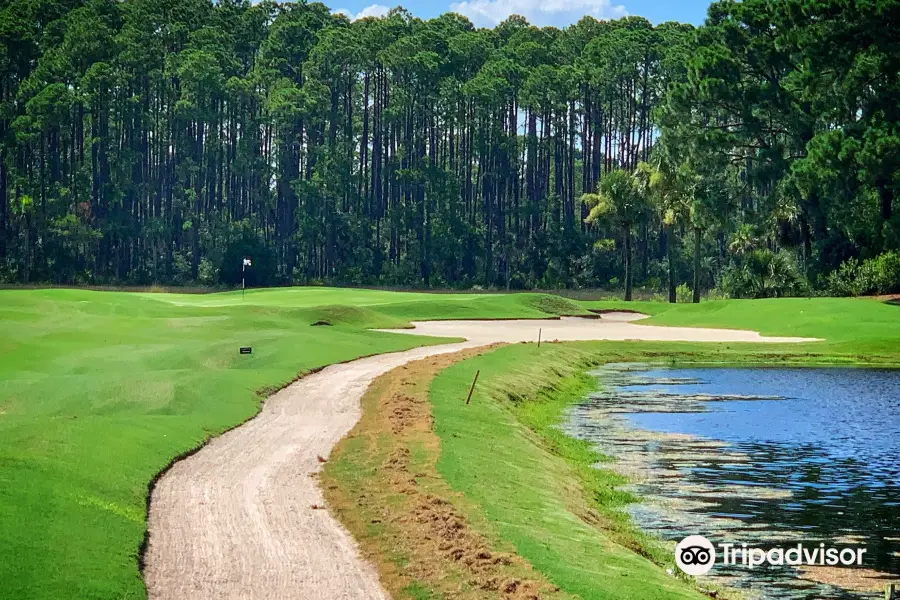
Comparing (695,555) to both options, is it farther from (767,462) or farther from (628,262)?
(628,262)

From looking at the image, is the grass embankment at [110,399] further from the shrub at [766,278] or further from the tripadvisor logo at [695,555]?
the shrub at [766,278]

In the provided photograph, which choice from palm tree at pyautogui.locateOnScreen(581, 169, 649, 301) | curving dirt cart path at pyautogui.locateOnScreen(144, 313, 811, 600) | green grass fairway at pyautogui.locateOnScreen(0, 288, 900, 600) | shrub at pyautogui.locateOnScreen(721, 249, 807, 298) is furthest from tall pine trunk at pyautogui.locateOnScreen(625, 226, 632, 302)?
curving dirt cart path at pyautogui.locateOnScreen(144, 313, 811, 600)

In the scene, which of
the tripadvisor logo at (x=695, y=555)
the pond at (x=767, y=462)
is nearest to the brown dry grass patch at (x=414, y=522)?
the tripadvisor logo at (x=695, y=555)

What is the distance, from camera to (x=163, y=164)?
115125mm

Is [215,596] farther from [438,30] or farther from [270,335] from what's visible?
[438,30]

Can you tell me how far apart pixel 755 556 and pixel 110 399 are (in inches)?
599

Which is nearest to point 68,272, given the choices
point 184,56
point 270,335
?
point 184,56

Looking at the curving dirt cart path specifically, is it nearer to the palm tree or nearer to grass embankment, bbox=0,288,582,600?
grass embankment, bbox=0,288,582,600

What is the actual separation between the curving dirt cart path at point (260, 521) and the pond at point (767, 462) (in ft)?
16.6

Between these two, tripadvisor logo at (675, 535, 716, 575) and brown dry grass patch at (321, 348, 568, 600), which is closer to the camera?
brown dry grass patch at (321, 348, 568, 600)

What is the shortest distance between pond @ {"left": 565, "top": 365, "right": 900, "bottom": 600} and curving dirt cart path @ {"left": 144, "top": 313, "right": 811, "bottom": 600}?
199 inches

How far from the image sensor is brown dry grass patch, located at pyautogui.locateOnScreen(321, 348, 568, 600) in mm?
12219

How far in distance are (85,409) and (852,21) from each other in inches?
2049

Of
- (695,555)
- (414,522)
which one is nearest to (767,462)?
(695,555)
